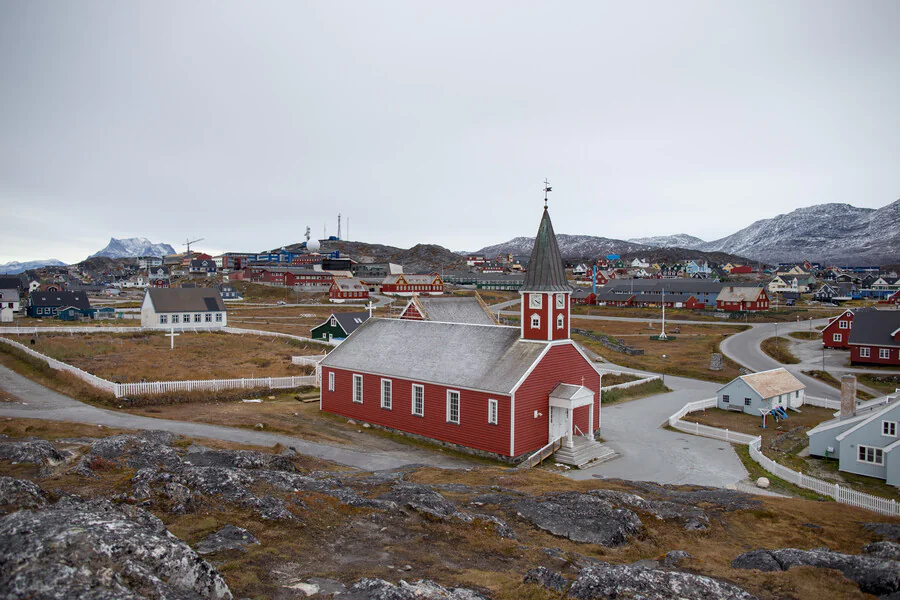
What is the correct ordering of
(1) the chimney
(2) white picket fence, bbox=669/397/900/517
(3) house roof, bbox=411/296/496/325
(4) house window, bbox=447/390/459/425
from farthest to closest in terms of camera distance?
(3) house roof, bbox=411/296/496/325 < (1) the chimney < (4) house window, bbox=447/390/459/425 < (2) white picket fence, bbox=669/397/900/517

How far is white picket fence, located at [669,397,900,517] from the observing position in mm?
21031

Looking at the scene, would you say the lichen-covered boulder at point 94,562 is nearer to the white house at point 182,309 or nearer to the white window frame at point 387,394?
the white window frame at point 387,394

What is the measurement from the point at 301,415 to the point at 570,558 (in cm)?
2448

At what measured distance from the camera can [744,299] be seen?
355ft

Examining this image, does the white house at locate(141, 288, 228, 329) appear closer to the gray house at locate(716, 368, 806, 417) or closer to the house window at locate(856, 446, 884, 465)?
the gray house at locate(716, 368, 806, 417)

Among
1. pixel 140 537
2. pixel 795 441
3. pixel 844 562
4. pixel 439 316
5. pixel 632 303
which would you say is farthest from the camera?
pixel 632 303

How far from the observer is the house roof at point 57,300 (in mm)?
88812

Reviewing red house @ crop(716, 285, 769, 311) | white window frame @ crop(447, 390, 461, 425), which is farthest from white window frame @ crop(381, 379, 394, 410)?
red house @ crop(716, 285, 769, 311)

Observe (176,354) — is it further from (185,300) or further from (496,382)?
(496,382)

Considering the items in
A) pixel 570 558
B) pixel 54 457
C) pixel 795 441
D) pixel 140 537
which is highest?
pixel 140 537

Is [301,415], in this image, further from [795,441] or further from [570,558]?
[795,441]

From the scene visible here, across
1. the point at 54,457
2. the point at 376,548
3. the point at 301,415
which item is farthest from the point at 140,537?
the point at 301,415

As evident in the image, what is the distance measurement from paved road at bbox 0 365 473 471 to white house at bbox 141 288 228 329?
137ft

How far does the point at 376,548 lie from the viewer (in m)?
11.8
